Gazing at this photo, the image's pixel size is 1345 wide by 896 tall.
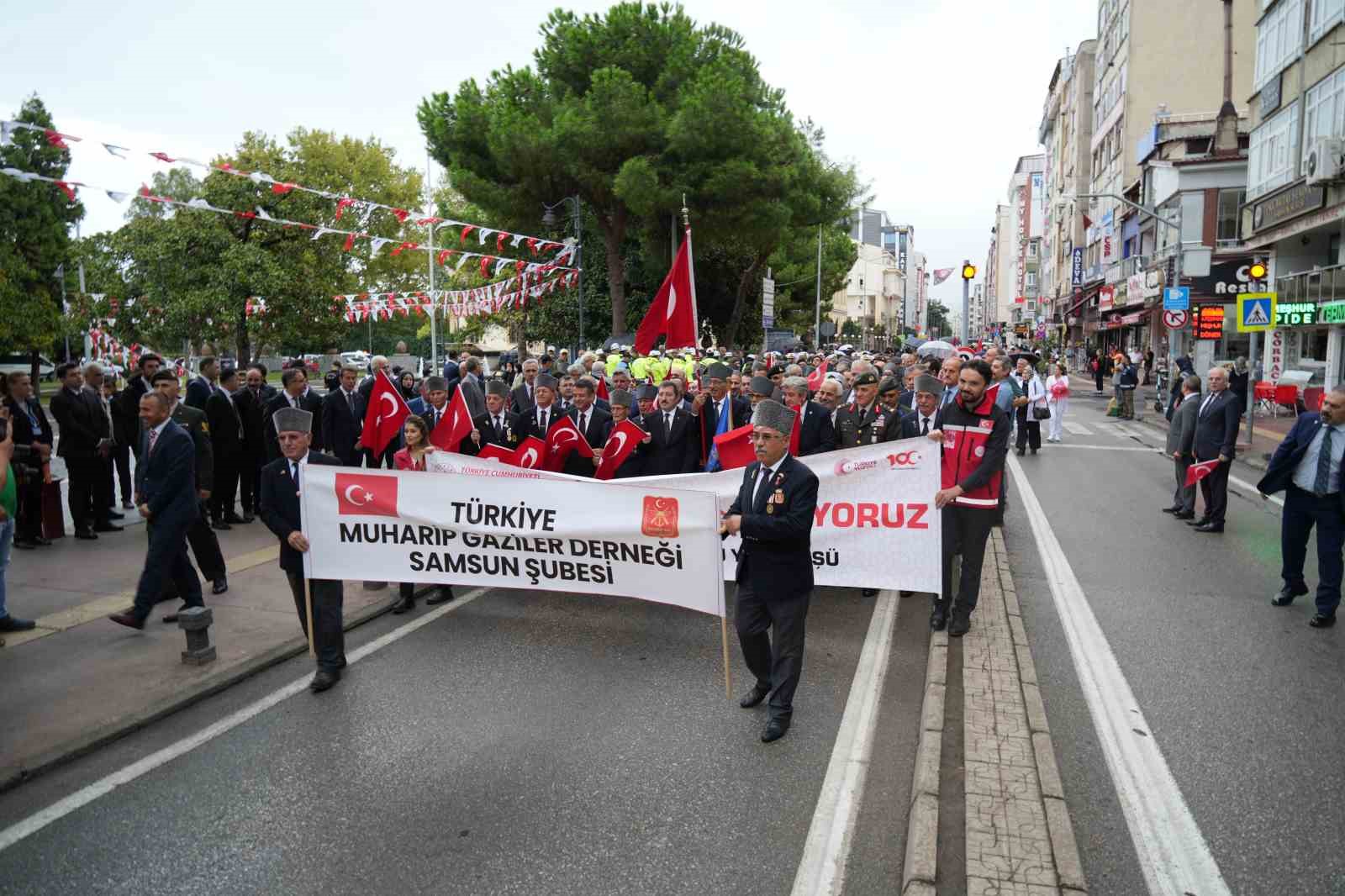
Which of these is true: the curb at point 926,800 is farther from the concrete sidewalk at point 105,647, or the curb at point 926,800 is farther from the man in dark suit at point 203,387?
the man in dark suit at point 203,387

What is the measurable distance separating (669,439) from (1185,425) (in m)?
6.57

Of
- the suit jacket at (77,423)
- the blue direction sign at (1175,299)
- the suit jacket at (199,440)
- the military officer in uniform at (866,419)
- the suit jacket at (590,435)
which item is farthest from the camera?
the blue direction sign at (1175,299)

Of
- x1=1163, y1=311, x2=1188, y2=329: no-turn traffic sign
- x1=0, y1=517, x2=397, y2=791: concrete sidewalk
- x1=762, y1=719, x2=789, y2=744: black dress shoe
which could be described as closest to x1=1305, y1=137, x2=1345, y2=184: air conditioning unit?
x1=1163, y1=311, x2=1188, y2=329: no-turn traffic sign

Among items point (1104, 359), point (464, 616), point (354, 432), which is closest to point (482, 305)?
point (354, 432)

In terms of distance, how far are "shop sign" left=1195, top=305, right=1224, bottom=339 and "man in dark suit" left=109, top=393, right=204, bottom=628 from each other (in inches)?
996

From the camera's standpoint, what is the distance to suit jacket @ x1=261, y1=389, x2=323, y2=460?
9867 millimetres

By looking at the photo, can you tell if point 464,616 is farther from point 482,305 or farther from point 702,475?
point 482,305

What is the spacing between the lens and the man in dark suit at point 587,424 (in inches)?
→ 346

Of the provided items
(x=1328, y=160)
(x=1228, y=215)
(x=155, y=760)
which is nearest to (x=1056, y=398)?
(x=1328, y=160)

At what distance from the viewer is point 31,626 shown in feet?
22.1

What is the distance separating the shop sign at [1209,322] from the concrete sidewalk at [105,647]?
79.0 feet

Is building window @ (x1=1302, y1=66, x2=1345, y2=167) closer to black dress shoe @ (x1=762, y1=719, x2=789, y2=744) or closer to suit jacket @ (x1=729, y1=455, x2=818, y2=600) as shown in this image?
suit jacket @ (x1=729, y1=455, x2=818, y2=600)

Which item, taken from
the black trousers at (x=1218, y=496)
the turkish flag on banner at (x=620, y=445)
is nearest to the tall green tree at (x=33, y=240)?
the turkish flag on banner at (x=620, y=445)

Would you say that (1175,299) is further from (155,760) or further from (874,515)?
(155,760)
